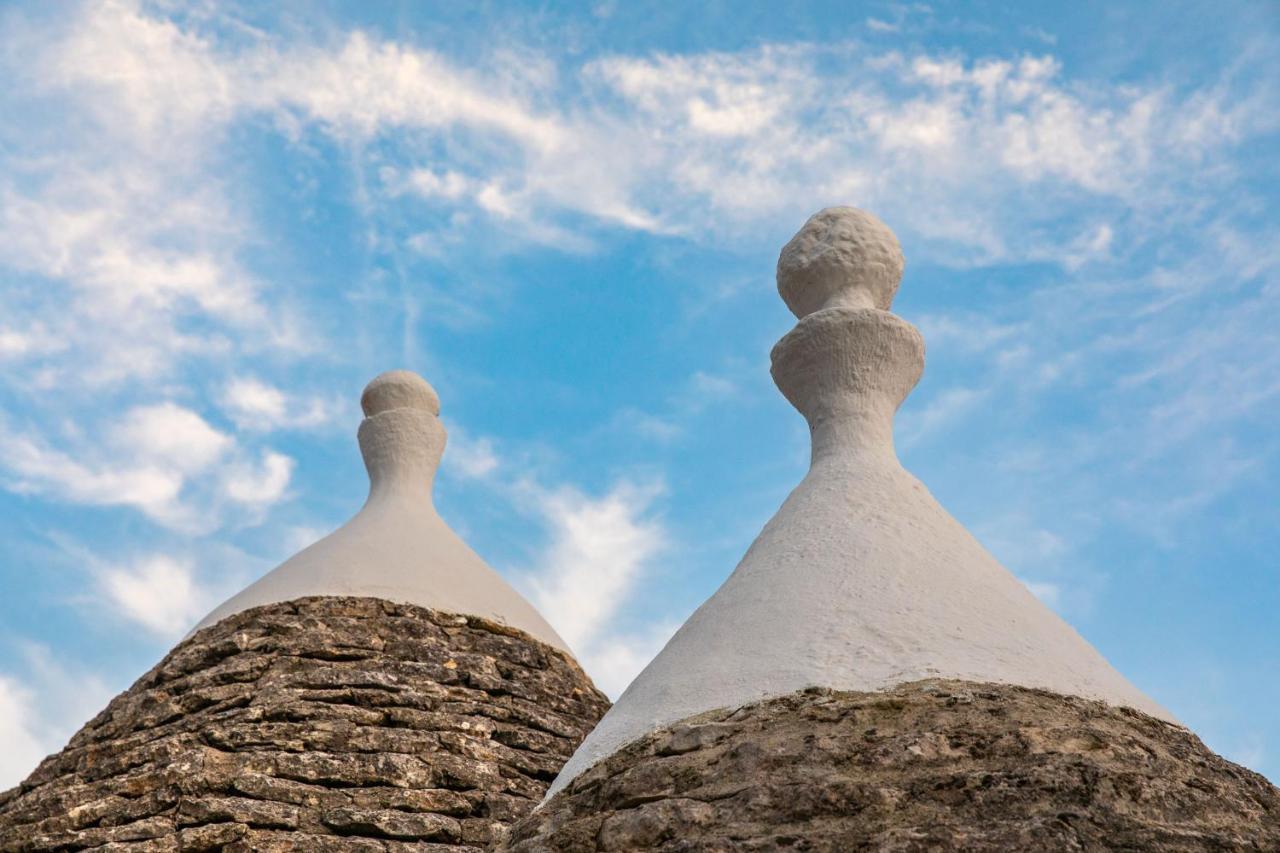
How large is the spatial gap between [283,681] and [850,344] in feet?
13.6

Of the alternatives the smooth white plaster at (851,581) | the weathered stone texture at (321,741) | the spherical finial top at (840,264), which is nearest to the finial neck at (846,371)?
the smooth white plaster at (851,581)

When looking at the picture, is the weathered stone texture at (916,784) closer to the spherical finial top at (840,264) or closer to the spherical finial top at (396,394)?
the spherical finial top at (840,264)

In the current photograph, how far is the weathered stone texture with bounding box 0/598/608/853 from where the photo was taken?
8.05 metres

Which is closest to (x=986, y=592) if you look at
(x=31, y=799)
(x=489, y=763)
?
(x=489, y=763)

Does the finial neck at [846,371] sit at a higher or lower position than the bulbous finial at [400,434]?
lower

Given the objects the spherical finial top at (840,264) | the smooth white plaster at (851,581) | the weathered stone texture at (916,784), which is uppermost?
the spherical finial top at (840,264)

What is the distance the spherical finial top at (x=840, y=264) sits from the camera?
7.39 meters

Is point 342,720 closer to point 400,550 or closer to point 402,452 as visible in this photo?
point 400,550

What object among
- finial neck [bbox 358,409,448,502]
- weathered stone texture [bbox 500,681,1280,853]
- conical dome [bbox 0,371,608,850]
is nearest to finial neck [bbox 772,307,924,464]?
weathered stone texture [bbox 500,681,1280,853]

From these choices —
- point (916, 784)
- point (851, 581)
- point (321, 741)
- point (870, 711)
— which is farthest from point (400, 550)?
point (916, 784)

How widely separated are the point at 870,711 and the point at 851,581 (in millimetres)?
907

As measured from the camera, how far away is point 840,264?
24.2ft

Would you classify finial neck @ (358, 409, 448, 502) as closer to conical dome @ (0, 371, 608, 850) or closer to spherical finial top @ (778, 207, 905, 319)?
conical dome @ (0, 371, 608, 850)

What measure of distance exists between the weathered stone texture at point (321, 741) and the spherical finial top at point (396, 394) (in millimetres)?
2391
